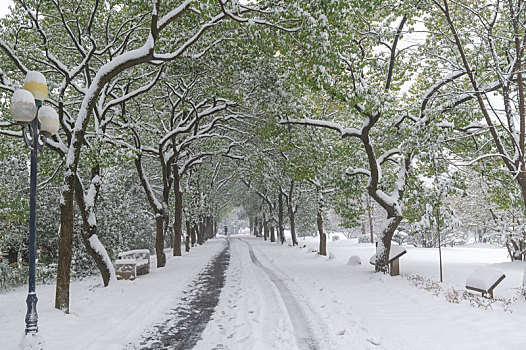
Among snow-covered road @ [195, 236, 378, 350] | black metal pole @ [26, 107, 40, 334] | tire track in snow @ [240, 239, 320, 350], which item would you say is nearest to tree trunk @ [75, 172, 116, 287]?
snow-covered road @ [195, 236, 378, 350]

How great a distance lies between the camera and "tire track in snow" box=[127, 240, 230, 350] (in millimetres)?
6938

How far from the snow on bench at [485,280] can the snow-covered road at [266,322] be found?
5301 mm

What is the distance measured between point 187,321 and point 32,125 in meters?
5.46

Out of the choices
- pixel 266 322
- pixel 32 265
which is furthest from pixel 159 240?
pixel 32 265

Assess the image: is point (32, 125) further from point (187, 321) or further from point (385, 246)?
point (385, 246)

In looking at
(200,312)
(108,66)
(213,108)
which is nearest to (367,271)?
(200,312)

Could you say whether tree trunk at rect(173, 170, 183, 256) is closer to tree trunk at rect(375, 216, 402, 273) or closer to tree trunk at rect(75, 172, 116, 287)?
tree trunk at rect(75, 172, 116, 287)

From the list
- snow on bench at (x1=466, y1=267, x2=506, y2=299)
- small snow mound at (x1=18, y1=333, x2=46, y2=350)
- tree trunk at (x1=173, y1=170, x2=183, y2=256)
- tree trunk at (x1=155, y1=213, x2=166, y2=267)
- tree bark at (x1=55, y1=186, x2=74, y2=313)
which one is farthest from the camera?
tree trunk at (x1=173, y1=170, x2=183, y2=256)

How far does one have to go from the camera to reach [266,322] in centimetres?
805

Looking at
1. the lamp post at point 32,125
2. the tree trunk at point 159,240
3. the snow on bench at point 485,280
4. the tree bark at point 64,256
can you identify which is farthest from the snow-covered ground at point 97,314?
the snow on bench at point 485,280

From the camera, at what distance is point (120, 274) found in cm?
1483

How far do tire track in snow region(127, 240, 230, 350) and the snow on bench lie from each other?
7.98m

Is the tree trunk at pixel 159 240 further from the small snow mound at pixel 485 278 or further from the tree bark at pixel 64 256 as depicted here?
the small snow mound at pixel 485 278

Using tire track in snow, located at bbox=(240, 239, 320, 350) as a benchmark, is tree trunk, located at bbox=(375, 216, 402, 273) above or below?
above
